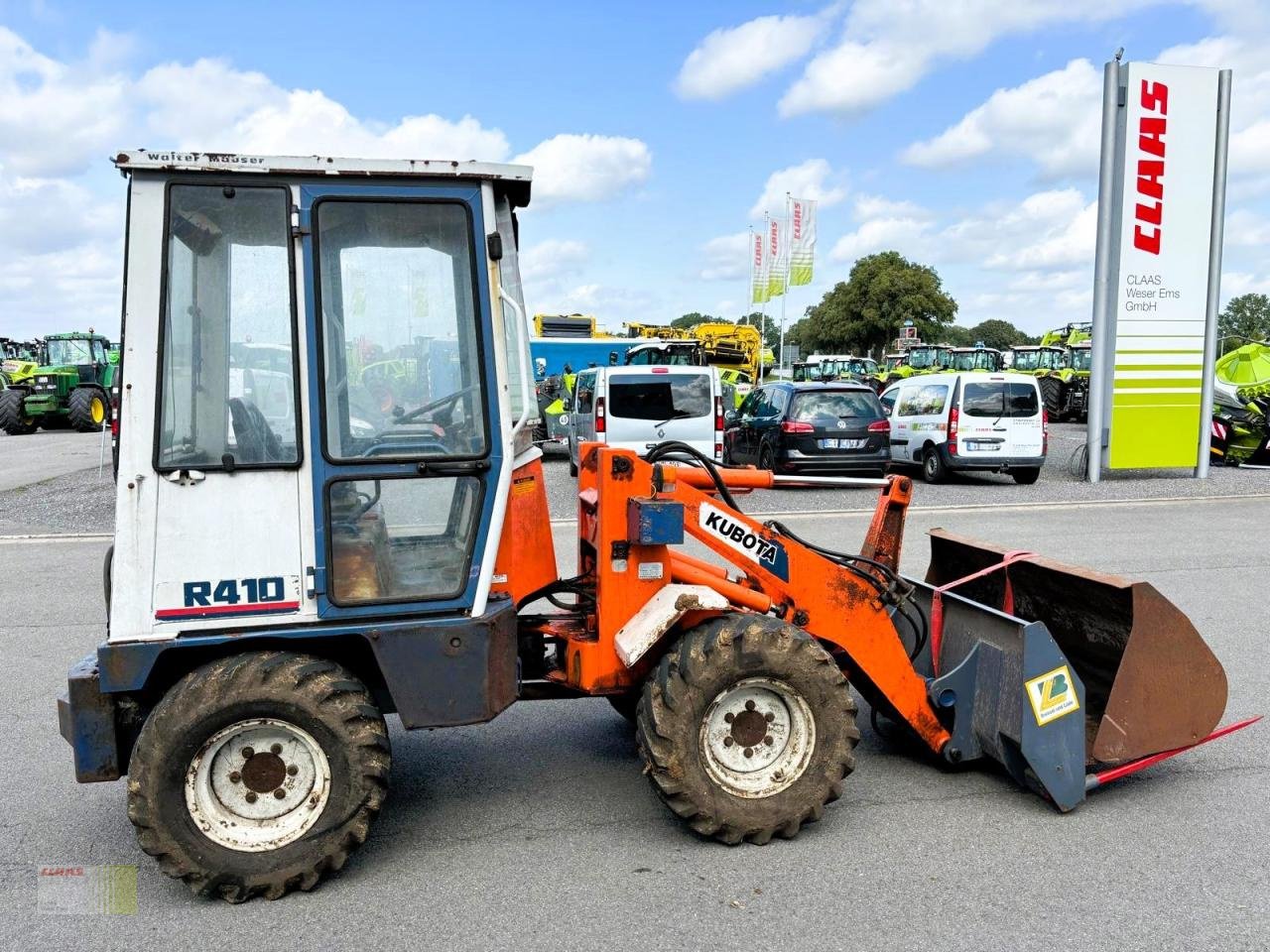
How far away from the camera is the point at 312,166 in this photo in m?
3.56

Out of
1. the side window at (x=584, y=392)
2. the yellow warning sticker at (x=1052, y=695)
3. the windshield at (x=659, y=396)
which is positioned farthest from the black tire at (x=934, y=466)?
the yellow warning sticker at (x=1052, y=695)

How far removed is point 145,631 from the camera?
355 cm

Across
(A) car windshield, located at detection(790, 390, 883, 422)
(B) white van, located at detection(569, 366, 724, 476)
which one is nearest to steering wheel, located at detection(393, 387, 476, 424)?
(B) white van, located at detection(569, 366, 724, 476)

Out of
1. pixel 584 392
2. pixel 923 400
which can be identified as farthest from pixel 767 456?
pixel 584 392

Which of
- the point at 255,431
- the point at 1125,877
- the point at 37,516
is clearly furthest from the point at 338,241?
the point at 37,516

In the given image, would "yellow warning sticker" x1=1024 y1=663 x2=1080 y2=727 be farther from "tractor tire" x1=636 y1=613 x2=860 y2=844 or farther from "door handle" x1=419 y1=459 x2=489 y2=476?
"door handle" x1=419 y1=459 x2=489 y2=476

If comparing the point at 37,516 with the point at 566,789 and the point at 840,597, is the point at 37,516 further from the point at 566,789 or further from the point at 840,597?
the point at 840,597

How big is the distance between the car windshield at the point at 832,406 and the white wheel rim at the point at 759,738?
11.8 meters

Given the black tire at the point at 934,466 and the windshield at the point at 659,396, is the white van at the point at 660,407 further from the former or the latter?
the black tire at the point at 934,466

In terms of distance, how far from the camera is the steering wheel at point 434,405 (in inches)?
147

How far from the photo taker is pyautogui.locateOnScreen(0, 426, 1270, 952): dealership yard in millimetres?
3385

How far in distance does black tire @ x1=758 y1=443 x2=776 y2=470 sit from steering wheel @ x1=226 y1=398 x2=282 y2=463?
41.3ft

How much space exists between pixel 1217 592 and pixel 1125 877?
17.8ft

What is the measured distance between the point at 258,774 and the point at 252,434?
1.19 m
